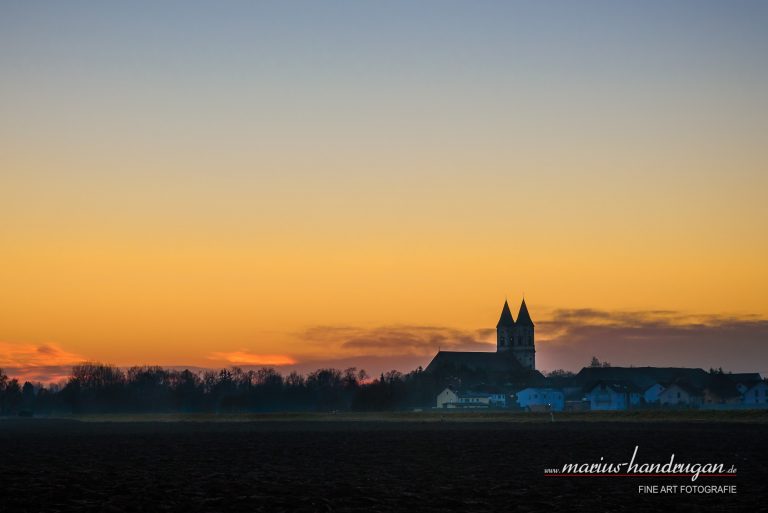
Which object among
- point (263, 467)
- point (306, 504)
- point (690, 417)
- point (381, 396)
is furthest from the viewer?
point (381, 396)

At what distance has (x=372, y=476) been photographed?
42.5m

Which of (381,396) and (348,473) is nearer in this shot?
(348,473)

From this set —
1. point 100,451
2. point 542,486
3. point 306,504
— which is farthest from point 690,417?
point 306,504

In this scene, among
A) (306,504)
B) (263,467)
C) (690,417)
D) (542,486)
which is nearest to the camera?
(306,504)

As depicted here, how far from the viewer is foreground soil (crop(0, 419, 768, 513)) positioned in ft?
106

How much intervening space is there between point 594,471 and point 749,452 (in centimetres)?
1404

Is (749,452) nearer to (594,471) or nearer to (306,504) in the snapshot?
(594,471)

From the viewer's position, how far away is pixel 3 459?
5659 cm

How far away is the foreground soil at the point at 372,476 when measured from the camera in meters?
32.2

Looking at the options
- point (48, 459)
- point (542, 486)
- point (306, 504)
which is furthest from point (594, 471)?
point (48, 459)

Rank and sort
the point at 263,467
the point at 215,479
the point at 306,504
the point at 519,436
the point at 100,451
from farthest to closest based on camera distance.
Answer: the point at 519,436
the point at 100,451
the point at 263,467
the point at 215,479
the point at 306,504

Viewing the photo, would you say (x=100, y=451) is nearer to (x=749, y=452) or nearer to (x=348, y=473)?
(x=348, y=473)

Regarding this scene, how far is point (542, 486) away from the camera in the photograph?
36.7 meters

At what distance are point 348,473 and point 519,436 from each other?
34897 mm
